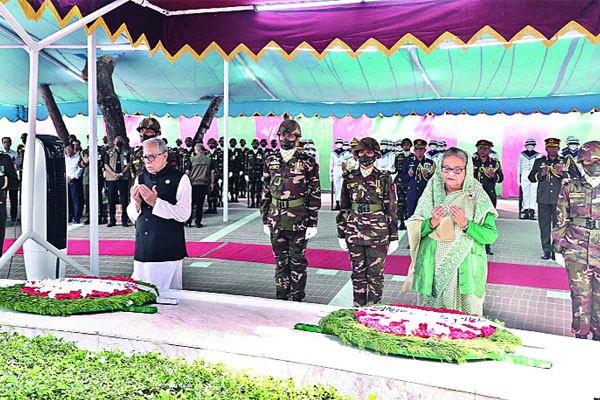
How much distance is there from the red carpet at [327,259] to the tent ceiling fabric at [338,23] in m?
3.33

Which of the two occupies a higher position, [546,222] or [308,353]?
[546,222]

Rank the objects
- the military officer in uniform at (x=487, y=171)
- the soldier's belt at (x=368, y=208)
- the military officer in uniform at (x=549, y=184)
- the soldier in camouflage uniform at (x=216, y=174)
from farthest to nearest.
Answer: the soldier in camouflage uniform at (x=216, y=174) → the military officer in uniform at (x=487, y=171) → the military officer in uniform at (x=549, y=184) → the soldier's belt at (x=368, y=208)

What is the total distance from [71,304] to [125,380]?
109 cm

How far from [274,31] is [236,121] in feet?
51.0

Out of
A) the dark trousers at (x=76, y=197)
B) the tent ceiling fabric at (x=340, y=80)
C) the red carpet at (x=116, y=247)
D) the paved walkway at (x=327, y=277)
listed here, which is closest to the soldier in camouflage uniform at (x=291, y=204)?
the paved walkway at (x=327, y=277)

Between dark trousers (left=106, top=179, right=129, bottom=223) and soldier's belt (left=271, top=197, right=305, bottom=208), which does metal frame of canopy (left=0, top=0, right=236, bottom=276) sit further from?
dark trousers (left=106, top=179, right=129, bottom=223)

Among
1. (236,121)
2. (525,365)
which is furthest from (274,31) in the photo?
(236,121)

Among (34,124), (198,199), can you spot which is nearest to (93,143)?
(34,124)

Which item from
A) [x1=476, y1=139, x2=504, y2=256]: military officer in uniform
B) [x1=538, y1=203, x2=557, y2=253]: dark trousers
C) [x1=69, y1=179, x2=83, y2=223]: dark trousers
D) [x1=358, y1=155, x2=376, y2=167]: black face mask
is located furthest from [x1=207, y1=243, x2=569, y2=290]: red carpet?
[x1=69, y1=179, x2=83, y2=223]: dark trousers

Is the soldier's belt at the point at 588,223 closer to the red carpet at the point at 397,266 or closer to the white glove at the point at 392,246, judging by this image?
the white glove at the point at 392,246

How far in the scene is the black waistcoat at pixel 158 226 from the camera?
4.38 m

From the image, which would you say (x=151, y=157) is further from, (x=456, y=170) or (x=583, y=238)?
(x=583, y=238)

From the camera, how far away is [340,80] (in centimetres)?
1234

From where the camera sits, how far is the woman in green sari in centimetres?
346
